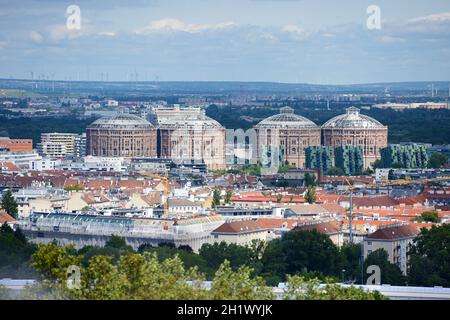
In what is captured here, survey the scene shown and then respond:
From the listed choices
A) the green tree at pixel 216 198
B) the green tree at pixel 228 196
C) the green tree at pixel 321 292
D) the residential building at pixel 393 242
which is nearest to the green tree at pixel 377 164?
the green tree at pixel 228 196

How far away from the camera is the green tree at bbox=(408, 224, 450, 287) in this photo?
2547 centimetres

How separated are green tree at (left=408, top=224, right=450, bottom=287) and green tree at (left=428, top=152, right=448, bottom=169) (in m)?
24.0

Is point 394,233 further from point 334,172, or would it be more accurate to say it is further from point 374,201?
point 334,172

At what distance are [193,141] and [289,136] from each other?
3338 mm

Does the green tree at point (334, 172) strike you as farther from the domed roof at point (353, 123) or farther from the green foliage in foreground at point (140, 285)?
the green foliage in foreground at point (140, 285)

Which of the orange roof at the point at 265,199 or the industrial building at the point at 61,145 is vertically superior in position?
the industrial building at the point at 61,145

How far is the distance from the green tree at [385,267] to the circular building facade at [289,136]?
108 ft

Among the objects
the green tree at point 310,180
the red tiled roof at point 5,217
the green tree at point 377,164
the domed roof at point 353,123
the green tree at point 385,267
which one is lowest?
the green tree at point 385,267

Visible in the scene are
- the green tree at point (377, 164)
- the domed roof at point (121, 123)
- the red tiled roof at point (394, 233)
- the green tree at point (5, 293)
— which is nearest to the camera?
the green tree at point (5, 293)

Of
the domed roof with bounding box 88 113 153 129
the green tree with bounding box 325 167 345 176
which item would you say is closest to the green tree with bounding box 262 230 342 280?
→ the green tree with bounding box 325 167 345 176

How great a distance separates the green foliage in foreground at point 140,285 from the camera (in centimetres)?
1484

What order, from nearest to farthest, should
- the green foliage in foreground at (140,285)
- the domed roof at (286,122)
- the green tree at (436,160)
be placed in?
the green foliage in foreground at (140,285) < the green tree at (436,160) < the domed roof at (286,122)

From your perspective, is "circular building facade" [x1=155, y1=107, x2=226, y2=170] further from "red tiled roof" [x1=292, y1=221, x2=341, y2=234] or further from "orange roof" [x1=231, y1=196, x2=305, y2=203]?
"red tiled roof" [x1=292, y1=221, x2=341, y2=234]
